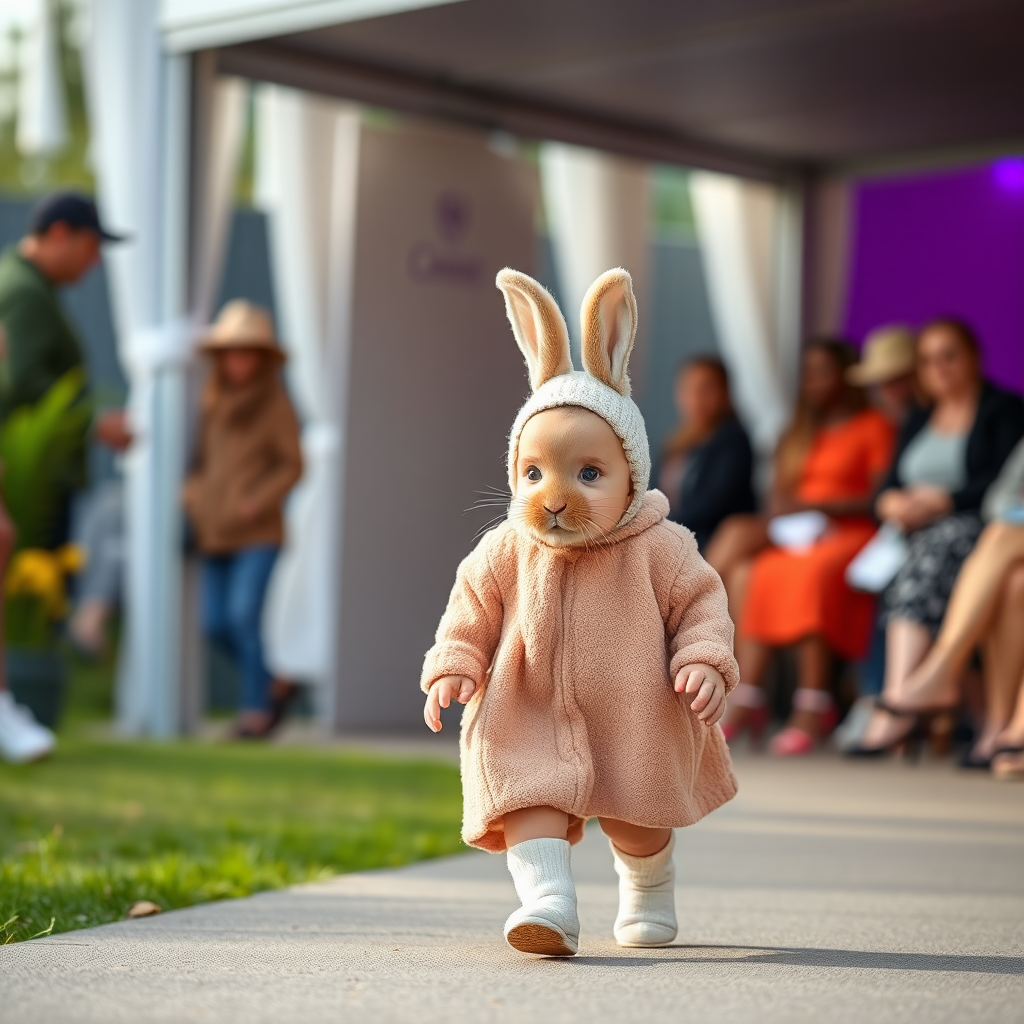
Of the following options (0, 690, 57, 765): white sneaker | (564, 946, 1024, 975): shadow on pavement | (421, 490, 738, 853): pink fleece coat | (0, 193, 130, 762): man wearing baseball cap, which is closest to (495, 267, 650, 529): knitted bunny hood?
(421, 490, 738, 853): pink fleece coat

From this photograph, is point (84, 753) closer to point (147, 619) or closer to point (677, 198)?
point (147, 619)

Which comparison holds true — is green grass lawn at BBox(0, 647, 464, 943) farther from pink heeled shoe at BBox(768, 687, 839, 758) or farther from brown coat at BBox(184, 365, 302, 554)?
pink heeled shoe at BBox(768, 687, 839, 758)

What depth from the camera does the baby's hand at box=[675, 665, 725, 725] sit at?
312 centimetres

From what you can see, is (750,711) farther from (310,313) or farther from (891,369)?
(310,313)

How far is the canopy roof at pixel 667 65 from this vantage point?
25.1 feet

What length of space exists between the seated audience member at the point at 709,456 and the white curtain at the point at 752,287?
187 centimetres

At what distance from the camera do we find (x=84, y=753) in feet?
23.4

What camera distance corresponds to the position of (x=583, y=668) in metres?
3.25

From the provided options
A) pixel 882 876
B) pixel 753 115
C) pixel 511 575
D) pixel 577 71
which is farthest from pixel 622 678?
→ pixel 753 115

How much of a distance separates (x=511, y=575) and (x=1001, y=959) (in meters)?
1.11

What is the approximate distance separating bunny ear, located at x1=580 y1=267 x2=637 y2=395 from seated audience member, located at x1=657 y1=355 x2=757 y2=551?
16.4 ft

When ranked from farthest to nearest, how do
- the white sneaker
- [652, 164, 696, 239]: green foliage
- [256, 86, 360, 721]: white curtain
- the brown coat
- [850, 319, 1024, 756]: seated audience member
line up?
[652, 164, 696, 239]: green foliage
[256, 86, 360, 721]: white curtain
the brown coat
[850, 319, 1024, 756]: seated audience member
the white sneaker

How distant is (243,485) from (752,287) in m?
3.73

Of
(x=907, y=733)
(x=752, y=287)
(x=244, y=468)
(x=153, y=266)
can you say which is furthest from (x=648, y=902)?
(x=752, y=287)
